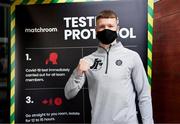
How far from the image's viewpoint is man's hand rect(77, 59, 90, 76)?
2037 mm

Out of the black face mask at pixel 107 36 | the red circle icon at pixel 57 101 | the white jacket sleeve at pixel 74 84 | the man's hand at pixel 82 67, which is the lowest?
the red circle icon at pixel 57 101

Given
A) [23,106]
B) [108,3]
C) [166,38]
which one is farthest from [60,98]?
[166,38]

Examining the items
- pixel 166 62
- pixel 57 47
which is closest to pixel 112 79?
pixel 57 47

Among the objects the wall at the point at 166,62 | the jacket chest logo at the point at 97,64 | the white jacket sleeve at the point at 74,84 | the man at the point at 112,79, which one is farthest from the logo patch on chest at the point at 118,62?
the wall at the point at 166,62

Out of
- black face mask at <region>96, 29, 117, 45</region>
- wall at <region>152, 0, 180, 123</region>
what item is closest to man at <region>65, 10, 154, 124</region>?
black face mask at <region>96, 29, 117, 45</region>

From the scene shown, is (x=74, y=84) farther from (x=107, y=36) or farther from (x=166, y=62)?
(x=166, y=62)

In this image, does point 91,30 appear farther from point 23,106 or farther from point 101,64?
point 23,106

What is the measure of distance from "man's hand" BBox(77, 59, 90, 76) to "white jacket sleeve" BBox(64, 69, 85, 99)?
0.11 ft

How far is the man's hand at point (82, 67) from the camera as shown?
2037 mm

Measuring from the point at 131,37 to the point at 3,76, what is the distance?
1.35m

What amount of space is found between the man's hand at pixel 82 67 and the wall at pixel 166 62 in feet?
2.19

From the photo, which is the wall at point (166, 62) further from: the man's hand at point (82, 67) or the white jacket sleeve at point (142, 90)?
the man's hand at point (82, 67)

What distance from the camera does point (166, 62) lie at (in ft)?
8.00

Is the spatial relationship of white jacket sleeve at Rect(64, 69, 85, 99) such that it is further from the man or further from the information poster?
the information poster
